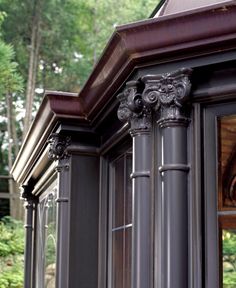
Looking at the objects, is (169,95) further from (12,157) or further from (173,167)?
(12,157)

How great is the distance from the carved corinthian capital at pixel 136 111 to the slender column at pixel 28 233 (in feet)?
11.3

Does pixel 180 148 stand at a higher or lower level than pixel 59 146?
lower

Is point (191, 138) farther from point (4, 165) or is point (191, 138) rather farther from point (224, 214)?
point (4, 165)

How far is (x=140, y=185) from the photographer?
132 inches

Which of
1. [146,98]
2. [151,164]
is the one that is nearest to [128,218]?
[151,164]

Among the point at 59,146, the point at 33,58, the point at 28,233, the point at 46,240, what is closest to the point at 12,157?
the point at 33,58

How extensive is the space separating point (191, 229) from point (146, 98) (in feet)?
2.15

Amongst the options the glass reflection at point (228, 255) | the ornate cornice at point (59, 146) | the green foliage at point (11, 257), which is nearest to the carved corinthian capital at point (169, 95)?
the glass reflection at point (228, 255)

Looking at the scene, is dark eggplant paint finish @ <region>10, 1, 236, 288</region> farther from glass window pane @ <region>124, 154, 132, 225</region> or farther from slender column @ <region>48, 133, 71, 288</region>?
slender column @ <region>48, 133, 71, 288</region>

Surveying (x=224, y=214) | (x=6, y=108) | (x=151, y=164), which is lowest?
(x=224, y=214)

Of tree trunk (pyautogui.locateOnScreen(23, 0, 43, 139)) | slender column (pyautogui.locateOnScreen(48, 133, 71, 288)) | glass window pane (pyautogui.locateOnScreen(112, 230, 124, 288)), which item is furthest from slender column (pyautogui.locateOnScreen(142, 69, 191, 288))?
tree trunk (pyautogui.locateOnScreen(23, 0, 43, 139))

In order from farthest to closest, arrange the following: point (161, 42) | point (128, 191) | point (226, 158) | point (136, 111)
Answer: point (128, 191) → point (136, 111) → point (226, 158) → point (161, 42)

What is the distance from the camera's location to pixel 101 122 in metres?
4.39

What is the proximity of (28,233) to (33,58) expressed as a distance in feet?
37.1
